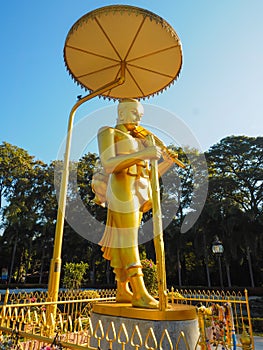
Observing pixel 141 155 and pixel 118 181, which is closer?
pixel 141 155

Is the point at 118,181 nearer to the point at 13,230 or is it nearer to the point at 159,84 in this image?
the point at 159,84

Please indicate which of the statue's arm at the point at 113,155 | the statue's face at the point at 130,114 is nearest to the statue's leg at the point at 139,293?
the statue's arm at the point at 113,155

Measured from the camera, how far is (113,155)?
3.43m

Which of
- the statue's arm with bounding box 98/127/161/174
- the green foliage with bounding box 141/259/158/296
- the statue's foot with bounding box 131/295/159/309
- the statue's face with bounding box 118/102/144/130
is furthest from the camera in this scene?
the green foliage with bounding box 141/259/158/296

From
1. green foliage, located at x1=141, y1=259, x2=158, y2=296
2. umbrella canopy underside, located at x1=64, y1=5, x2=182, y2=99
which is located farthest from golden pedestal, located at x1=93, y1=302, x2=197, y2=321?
green foliage, located at x1=141, y1=259, x2=158, y2=296

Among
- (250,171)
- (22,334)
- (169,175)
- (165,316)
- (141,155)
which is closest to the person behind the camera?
(22,334)

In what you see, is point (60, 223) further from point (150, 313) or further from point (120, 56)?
point (120, 56)

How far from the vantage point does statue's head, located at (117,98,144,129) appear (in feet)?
12.4

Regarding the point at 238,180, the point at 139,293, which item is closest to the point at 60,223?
the point at 139,293

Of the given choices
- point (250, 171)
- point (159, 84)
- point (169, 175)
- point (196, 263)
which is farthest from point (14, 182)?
point (159, 84)

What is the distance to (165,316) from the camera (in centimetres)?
255

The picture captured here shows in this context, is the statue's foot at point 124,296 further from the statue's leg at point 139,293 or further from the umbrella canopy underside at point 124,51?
the umbrella canopy underside at point 124,51

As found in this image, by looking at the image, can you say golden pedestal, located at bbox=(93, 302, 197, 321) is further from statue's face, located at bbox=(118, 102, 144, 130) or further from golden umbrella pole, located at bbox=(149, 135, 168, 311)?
statue's face, located at bbox=(118, 102, 144, 130)

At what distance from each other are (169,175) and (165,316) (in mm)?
12235
